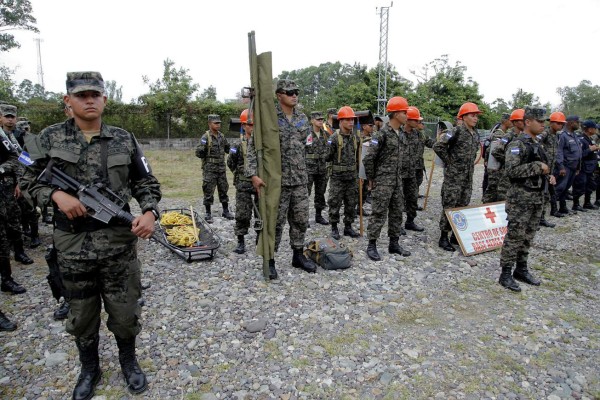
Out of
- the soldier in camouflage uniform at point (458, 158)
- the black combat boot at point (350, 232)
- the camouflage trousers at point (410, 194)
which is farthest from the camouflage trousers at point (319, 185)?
the soldier in camouflage uniform at point (458, 158)

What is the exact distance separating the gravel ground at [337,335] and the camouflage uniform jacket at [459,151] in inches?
61.2

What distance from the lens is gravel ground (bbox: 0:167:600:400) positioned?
3.03m

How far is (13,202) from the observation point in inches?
203

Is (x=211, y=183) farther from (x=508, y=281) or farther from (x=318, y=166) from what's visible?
(x=508, y=281)

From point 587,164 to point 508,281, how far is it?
21.8 feet

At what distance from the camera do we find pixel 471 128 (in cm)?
611

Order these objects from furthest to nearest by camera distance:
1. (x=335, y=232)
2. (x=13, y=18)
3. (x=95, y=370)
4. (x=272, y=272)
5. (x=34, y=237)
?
(x=13, y=18) → (x=335, y=232) → (x=34, y=237) → (x=272, y=272) → (x=95, y=370)

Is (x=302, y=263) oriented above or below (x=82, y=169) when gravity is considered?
below

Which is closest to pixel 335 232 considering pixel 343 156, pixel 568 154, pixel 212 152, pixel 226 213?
pixel 343 156

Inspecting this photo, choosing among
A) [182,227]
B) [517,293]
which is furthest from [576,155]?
[182,227]

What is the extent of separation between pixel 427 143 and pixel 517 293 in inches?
174

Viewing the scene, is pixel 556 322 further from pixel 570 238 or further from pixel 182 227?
pixel 182 227

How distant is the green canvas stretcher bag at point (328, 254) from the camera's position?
210 inches

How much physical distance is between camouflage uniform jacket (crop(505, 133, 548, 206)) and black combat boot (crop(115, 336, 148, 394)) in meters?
4.64
